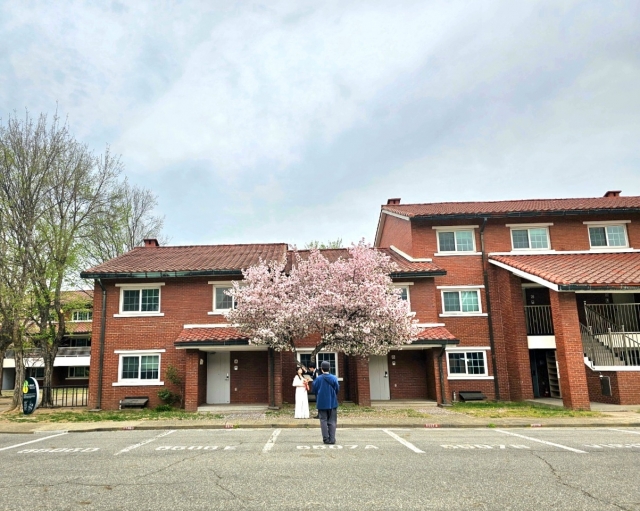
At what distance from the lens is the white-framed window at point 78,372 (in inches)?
1515

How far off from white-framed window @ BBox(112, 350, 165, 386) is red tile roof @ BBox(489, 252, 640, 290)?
14979mm

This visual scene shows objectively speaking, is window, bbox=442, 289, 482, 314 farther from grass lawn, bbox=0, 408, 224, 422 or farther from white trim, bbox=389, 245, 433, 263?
grass lawn, bbox=0, 408, 224, 422

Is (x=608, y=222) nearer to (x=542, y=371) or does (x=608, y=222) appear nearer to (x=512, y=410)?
(x=542, y=371)

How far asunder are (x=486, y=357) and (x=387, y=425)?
908cm

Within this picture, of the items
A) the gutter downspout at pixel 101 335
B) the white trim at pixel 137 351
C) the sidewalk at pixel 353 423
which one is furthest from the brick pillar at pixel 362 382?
the gutter downspout at pixel 101 335

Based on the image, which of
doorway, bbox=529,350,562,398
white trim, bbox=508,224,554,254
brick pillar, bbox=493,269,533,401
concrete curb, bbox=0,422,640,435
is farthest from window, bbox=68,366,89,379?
white trim, bbox=508,224,554,254

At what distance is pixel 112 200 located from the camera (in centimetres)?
2370

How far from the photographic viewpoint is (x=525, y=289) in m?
22.5

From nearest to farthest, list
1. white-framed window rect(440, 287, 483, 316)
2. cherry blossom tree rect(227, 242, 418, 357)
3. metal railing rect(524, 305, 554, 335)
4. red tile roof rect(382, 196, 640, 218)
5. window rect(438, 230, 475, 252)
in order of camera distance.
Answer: cherry blossom tree rect(227, 242, 418, 357)
metal railing rect(524, 305, 554, 335)
white-framed window rect(440, 287, 483, 316)
red tile roof rect(382, 196, 640, 218)
window rect(438, 230, 475, 252)

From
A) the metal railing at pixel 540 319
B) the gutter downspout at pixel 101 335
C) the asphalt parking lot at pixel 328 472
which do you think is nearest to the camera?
the asphalt parking lot at pixel 328 472

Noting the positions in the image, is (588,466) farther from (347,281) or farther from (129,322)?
(129,322)

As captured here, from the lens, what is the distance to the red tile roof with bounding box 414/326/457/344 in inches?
755

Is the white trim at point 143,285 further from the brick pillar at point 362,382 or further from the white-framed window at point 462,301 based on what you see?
the white-framed window at point 462,301

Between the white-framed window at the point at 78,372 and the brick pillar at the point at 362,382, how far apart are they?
27.2m
